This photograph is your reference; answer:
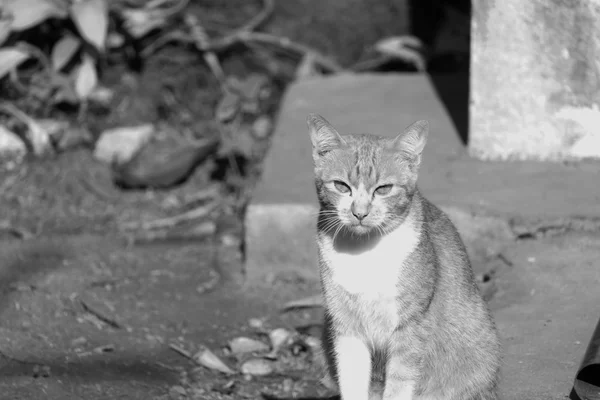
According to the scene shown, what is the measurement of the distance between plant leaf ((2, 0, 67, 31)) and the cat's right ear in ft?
10.8

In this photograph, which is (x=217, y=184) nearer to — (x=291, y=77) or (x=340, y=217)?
(x=291, y=77)

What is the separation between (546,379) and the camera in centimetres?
337

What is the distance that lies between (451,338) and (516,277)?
3.46ft

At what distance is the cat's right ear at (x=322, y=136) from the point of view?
10.6 ft

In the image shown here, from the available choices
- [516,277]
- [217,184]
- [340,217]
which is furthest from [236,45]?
[340,217]

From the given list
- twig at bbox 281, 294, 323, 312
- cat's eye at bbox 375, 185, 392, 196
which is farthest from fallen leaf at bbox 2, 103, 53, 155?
cat's eye at bbox 375, 185, 392, 196

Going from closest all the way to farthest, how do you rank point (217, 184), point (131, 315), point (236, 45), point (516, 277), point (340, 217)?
point (340, 217)
point (516, 277)
point (131, 315)
point (217, 184)
point (236, 45)

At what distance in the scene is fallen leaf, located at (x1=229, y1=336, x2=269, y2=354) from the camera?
13.8ft

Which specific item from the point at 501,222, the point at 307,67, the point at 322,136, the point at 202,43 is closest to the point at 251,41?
the point at 202,43

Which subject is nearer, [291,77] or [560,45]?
[560,45]

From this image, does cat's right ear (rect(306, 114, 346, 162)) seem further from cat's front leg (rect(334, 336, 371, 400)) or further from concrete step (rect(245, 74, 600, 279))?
concrete step (rect(245, 74, 600, 279))

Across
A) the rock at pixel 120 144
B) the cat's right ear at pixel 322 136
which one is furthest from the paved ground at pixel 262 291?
the cat's right ear at pixel 322 136

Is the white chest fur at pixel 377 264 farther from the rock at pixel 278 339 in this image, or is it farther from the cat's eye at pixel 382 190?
the rock at pixel 278 339

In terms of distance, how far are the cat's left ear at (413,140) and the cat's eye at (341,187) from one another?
9.4 inches
